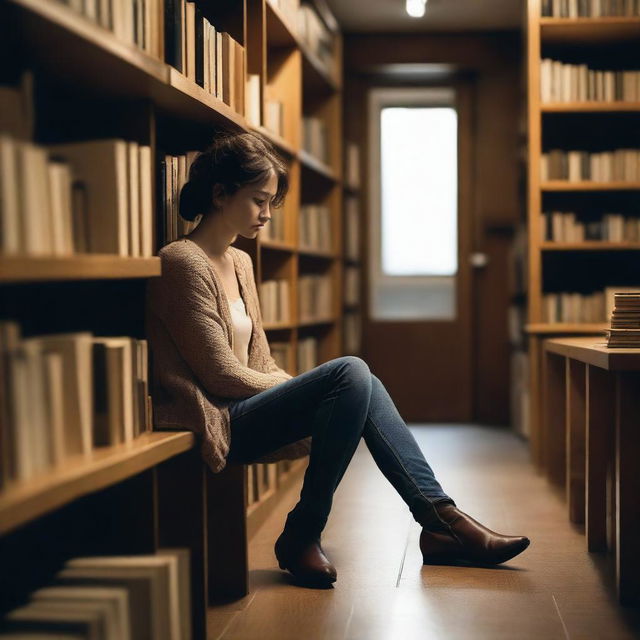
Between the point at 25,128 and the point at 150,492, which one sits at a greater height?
the point at 25,128

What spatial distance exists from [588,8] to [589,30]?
0.34ft

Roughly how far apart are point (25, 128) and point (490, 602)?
5.25 feet

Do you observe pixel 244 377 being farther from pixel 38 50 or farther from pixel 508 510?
pixel 508 510

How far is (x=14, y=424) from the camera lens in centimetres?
131

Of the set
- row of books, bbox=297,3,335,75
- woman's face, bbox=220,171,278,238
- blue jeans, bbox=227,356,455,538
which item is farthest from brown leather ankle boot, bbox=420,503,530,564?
row of books, bbox=297,3,335,75

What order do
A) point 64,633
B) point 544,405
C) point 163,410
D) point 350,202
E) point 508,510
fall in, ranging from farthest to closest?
point 350,202
point 544,405
point 508,510
point 163,410
point 64,633

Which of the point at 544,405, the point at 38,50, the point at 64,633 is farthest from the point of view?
the point at 544,405

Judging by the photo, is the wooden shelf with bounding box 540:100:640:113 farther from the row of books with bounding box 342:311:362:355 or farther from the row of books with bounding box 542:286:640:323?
the row of books with bounding box 342:311:362:355

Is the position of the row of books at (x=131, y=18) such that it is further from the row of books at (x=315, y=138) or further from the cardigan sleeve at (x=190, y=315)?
the row of books at (x=315, y=138)

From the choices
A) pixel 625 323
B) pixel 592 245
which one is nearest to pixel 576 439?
pixel 625 323

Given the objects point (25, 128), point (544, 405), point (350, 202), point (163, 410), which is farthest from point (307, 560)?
point (350, 202)

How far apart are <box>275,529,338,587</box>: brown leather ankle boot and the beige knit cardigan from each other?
1.35 ft

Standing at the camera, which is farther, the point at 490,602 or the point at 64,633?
the point at 490,602

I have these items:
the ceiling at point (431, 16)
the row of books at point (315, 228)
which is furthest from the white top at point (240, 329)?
the ceiling at point (431, 16)
